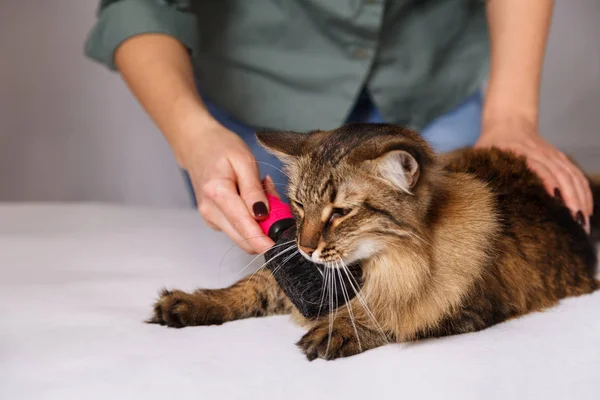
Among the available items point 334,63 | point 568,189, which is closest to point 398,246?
point 568,189

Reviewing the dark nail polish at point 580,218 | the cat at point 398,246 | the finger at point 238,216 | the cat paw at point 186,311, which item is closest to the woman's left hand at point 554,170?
the dark nail polish at point 580,218

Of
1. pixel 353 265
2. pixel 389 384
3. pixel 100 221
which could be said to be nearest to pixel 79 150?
pixel 100 221

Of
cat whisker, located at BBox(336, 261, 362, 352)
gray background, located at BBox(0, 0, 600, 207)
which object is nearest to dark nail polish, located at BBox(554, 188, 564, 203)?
cat whisker, located at BBox(336, 261, 362, 352)

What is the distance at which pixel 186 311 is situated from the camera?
143 centimetres

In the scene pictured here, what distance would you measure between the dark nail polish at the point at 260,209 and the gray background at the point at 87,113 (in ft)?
5.65

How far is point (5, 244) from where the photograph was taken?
195 centimetres

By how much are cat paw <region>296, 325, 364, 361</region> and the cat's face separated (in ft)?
0.42

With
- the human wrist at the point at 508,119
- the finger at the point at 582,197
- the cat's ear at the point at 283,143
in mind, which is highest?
the cat's ear at the point at 283,143

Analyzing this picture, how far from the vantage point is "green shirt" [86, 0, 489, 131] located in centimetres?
211

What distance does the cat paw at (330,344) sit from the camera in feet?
4.16

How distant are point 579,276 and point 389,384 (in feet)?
1.97

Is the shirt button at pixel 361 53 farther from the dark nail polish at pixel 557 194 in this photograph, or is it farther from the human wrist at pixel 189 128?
the dark nail polish at pixel 557 194

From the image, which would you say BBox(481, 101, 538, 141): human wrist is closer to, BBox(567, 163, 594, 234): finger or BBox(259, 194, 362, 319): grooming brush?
BBox(567, 163, 594, 234): finger

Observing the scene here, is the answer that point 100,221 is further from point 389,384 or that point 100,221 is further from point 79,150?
point 389,384
